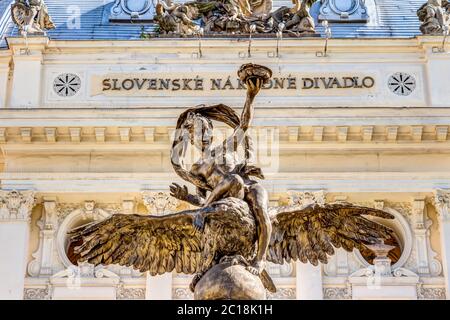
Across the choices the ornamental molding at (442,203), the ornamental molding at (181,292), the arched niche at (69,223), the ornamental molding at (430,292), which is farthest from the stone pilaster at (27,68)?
the ornamental molding at (430,292)

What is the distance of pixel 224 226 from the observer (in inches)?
357

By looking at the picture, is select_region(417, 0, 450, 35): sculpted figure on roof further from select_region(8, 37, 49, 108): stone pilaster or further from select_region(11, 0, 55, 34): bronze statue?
select_region(11, 0, 55, 34): bronze statue

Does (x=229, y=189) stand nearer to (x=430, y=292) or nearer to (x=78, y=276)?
(x=78, y=276)

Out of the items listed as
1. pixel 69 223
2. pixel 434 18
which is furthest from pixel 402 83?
pixel 69 223

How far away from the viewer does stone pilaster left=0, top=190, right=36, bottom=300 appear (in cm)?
2350

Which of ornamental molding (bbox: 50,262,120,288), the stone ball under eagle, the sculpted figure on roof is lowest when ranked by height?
the stone ball under eagle

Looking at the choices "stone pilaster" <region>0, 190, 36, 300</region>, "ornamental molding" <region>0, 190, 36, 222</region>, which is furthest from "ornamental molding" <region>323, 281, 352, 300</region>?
"ornamental molding" <region>0, 190, 36, 222</region>

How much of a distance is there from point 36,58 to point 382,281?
10.1 meters

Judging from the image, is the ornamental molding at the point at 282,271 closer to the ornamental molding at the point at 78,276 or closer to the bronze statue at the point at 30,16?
the ornamental molding at the point at 78,276

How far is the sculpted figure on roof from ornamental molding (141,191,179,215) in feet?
25.7

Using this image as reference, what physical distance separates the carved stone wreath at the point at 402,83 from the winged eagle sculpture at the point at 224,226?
54.1ft

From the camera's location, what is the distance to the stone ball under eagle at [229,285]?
28.5 ft

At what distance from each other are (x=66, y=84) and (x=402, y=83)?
840cm
